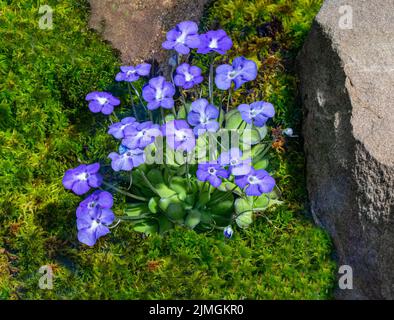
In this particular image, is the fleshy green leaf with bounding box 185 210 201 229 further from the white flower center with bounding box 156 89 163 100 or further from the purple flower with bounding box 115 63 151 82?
the purple flower with bounding box 115 63 151 82

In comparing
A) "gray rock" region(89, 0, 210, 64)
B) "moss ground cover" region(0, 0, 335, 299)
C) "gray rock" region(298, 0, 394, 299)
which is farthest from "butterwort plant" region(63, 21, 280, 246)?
"gray rock" region(89, 0, 210, 64)

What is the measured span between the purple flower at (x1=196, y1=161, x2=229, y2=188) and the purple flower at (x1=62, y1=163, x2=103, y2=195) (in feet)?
1.99

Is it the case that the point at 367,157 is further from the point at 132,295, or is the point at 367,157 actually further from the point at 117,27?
the point at 117,27

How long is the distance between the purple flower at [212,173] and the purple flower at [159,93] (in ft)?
1.55

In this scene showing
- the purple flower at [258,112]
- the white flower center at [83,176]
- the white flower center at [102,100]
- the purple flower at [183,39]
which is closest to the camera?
the white flower center at [83,176]

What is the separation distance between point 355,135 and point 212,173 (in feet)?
2.86

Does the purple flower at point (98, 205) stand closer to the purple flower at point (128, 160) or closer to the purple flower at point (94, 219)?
the purple flower at point (94, 219)

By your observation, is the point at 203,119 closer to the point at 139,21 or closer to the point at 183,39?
the point at 183,39

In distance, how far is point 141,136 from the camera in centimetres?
399

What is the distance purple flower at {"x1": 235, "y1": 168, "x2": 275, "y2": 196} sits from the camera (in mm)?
3955

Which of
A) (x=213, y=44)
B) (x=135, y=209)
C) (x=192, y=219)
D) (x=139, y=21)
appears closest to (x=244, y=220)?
(x=192, y=219)

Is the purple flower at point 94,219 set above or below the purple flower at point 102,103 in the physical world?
below

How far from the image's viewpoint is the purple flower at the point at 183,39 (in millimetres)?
4273

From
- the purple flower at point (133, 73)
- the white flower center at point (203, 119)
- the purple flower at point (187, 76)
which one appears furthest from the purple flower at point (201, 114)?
the purple flower at point (133, 73)
